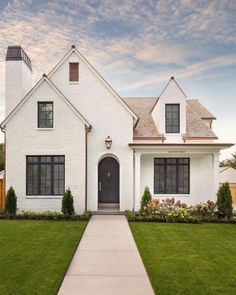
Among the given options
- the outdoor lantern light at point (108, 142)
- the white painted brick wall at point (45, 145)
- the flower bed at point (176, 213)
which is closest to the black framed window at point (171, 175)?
the flower bed at point (176, 213)

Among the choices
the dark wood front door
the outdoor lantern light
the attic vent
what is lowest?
the dark wood front door

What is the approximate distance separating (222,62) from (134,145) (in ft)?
24.9

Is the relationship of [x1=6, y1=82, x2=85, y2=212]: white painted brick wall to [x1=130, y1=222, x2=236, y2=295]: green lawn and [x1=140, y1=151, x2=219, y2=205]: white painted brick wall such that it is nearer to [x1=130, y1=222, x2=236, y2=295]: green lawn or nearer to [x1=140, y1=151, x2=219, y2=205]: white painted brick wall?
[x1=140, y1=151, x2=219, y2=205]: white painted brick wall

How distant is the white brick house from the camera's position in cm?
1795

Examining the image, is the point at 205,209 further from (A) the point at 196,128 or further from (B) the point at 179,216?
(A) the point at 196,128

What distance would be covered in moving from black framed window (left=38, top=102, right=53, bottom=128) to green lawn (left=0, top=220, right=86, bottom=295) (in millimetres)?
5177

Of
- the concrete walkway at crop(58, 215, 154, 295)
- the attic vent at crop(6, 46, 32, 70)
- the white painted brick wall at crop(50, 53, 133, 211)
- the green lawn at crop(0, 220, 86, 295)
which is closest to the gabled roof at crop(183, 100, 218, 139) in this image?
the white painted brick wall at crop(50, 53, 133, 211)

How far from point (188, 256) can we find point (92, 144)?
33.1 ft

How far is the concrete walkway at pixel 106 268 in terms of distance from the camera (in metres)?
7.16

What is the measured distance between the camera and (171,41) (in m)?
18.5

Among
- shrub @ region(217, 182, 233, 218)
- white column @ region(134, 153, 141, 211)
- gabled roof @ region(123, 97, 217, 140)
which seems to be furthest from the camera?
gabled roof @ region(123, 97, 217, 140)

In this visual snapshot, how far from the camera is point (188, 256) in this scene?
387 inches

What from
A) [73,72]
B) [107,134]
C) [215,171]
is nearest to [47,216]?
[107,134]

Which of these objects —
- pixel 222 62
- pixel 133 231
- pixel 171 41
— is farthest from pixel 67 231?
pixel 222 62
